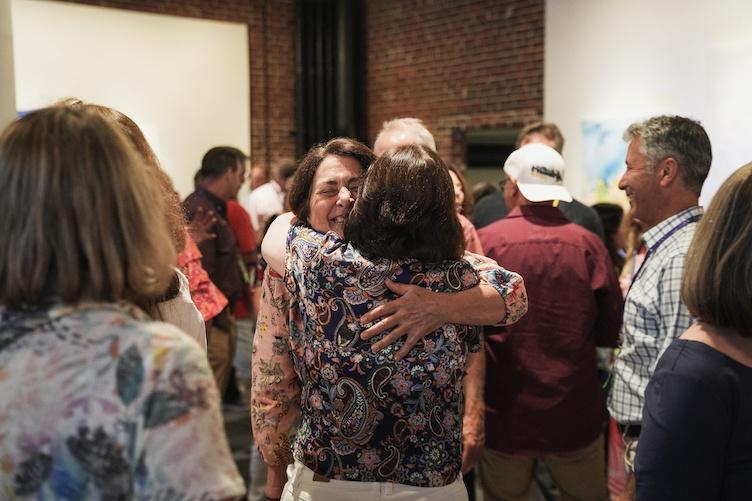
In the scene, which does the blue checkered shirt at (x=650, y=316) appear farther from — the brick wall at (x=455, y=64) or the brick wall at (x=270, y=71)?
the brick wall at (x=270, y=71)

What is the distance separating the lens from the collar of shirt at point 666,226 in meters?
2.53

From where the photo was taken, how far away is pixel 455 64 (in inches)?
329

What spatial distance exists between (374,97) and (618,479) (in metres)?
7.11

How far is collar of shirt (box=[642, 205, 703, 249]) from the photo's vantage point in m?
2.53

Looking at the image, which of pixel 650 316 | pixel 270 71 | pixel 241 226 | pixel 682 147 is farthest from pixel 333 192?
pixel 270 71

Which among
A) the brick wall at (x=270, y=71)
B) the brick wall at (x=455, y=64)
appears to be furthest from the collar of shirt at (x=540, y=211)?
the brick wall at (x=270, y=71)

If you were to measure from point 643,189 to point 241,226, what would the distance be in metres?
3.40

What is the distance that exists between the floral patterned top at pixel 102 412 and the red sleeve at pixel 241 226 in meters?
4.33

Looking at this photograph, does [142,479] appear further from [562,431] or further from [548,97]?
[548,97]

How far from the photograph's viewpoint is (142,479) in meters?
1.10

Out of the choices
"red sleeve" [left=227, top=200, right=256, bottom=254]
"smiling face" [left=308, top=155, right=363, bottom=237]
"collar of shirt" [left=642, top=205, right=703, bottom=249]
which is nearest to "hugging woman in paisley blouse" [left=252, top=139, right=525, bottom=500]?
"smiling face" [left=308, top=155, right=363, bottom=237]

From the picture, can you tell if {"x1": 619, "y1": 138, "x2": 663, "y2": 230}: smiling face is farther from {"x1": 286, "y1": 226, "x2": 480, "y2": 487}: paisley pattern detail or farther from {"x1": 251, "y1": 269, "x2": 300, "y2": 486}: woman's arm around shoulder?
{"x1": 251, "y1": 269, "x2": 300, "y2": 486}: woman's arm around shoulder

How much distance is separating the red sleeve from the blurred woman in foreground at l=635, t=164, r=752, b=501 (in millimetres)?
4248

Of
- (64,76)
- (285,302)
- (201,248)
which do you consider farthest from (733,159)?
(64,76)
